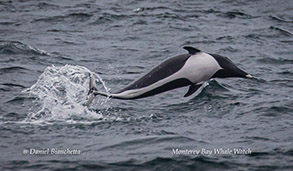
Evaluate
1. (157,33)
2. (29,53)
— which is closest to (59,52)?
(29,53)

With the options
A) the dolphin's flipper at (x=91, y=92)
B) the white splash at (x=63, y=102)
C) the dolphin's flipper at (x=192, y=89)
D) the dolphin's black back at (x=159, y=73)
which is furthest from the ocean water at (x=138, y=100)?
the dolphin's black back at (x=159, y=73)

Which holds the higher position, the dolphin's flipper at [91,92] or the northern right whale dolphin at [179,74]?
the northern right whale dolphin at [179,74]

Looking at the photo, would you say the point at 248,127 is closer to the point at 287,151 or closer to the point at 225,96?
the point at 287,151

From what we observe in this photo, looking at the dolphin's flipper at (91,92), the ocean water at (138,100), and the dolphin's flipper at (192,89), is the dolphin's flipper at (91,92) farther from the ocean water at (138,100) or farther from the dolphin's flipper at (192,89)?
the dolphin's flipper at (192,89)

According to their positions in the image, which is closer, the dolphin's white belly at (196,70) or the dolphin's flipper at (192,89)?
the dolphin's white belly at (196,70)

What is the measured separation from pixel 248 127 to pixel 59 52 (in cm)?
789

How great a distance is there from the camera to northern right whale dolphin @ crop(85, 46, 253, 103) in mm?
9086

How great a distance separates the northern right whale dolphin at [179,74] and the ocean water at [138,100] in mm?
702

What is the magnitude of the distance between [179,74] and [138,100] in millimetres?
2641

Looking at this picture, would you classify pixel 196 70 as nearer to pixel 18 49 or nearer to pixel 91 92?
pixel 91 92

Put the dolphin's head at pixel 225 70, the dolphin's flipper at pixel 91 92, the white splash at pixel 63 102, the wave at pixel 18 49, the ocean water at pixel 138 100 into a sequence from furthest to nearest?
the wave at pixel 18 49
the white splash at pixel 63 102
the dolphin's head at pixel 225 70
the dolphin's flipper at pixel 91 92
the ocean water at pixel 138 100

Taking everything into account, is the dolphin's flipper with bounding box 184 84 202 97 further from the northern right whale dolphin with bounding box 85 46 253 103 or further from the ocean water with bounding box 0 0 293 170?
the ocean water with bounding box 0 0 293 170

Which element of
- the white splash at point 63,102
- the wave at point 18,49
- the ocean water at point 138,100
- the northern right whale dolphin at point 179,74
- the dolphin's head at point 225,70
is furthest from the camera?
the wave at point 18,49

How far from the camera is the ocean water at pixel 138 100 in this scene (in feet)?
27.9
